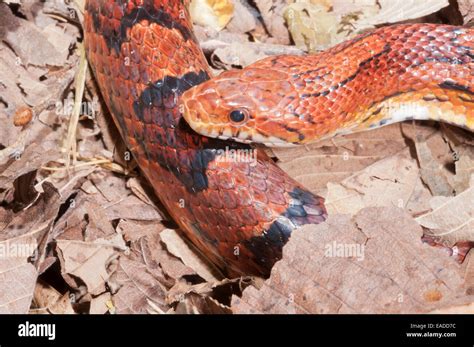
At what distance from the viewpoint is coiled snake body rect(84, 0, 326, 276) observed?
4.80 m

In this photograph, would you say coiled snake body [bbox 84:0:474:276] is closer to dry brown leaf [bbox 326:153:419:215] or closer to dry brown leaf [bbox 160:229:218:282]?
dry brown leaf [bbox 160:229:218:282]

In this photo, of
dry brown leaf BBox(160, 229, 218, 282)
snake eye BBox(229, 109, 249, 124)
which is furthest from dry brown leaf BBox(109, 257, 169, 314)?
snake eye BBox(229, 109, 249, 124)

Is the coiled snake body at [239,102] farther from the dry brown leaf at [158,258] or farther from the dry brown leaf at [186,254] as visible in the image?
the dry brown leaf at [158,258]

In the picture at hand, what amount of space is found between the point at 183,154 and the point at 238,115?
1.43 feet

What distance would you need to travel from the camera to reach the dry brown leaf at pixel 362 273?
434cm

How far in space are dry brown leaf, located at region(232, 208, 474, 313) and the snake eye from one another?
840 mm

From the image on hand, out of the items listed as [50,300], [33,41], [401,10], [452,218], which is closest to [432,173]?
[452,218]

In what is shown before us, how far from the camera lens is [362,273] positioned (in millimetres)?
4430

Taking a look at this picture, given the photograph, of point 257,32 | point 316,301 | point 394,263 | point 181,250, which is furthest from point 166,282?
Result: point 257,32

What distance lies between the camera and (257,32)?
20.6 feet

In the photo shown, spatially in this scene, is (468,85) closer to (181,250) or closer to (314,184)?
(314,184)

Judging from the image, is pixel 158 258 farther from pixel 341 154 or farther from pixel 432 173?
pixel 432 173

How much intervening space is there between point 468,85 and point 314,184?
1289 mm

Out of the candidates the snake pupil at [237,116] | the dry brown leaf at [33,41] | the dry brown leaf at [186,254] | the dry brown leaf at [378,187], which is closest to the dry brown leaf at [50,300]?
the dry brown leaf at [186,254]
